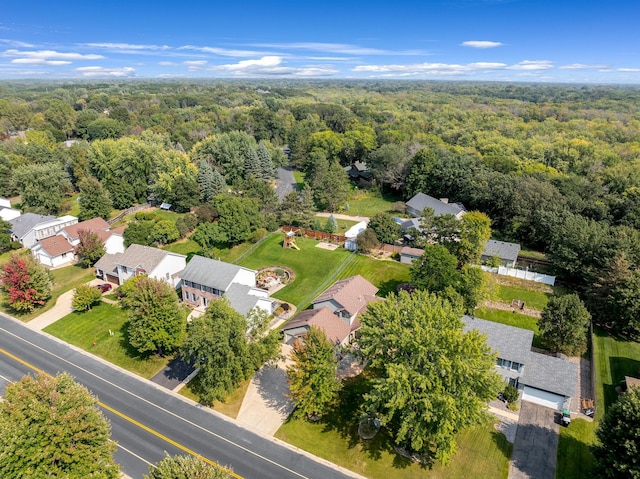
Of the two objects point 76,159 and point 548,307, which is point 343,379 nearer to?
point 548,307

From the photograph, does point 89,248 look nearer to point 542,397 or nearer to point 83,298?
point 83,298

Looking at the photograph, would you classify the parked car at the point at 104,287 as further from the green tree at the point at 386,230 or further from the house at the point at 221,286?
the green tree at the point at 386,230

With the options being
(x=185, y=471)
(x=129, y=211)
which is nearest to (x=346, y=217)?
(x=129, y=211)

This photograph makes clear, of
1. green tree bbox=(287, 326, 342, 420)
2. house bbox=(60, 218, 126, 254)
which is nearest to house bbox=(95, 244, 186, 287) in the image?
house bbox=(60, 218, 126, 254)

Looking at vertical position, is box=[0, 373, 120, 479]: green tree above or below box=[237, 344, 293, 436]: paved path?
above

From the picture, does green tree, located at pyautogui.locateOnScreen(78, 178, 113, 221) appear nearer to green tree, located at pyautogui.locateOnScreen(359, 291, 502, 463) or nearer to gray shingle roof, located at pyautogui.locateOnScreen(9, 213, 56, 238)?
gray shingle roof, located at pyautogui.locateOnScreen(9, 213, 56, 238)

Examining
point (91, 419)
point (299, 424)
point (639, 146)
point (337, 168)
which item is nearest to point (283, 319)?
point (299, 424)

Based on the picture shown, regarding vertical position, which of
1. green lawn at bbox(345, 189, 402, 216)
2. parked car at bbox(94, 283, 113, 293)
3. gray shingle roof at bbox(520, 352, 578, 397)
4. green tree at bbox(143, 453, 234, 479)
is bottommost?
green lawn at bbox(345, 189, 402, 216)
